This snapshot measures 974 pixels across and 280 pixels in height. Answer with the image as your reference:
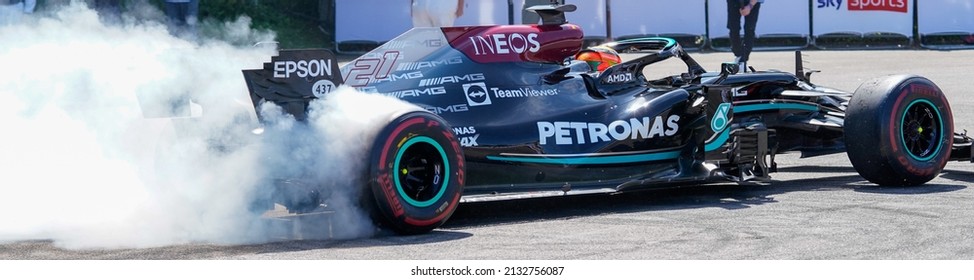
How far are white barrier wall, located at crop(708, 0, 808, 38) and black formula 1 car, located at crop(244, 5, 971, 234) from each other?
14590mm

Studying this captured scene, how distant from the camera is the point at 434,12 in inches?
661

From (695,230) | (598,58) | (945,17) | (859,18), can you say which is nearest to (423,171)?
Answer: (695,230)

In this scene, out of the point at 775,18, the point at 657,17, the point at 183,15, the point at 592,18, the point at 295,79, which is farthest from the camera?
the point at 775,18

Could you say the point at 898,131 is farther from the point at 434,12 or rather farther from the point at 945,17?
the point at 945,17

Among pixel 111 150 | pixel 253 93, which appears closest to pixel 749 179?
pixel 253 93

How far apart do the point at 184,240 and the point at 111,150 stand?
770 mm

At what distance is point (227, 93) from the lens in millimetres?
8117

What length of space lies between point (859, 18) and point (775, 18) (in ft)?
4.54

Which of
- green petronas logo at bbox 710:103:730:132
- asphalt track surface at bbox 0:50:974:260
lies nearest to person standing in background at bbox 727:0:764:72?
asphalt track surface at bbox 0:50:974:260

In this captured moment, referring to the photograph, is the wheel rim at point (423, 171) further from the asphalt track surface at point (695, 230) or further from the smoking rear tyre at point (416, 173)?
the asphalt track surface at point (695, 230)

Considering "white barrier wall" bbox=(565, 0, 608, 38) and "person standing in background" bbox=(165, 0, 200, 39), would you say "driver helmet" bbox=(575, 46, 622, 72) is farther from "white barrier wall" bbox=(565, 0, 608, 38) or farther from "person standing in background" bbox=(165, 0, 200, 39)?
"white barrier wall" bbox=(565, 0, 608, 38)

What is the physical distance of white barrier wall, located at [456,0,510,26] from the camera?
2464cm

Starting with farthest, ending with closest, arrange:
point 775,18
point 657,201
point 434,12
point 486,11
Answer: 1. point 775,18
2. point 486,11
3. point 434,12
4. point 657,201

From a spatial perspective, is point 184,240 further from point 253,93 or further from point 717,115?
point 717,115
